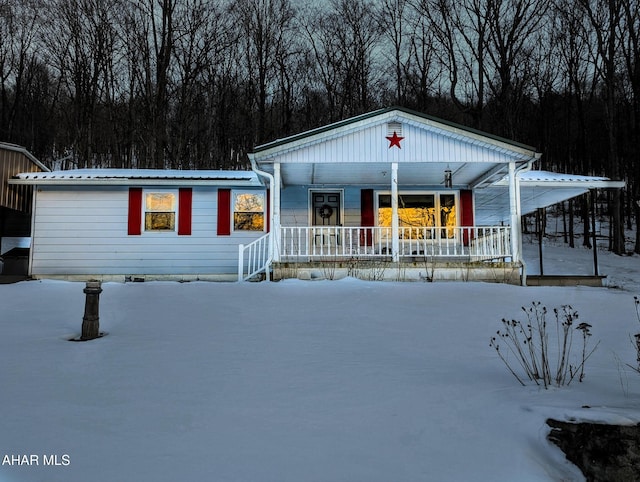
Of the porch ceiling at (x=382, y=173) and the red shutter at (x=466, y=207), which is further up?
the porch ceiling at (x=382, y=173)

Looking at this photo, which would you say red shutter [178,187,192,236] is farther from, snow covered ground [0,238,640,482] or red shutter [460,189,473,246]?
red shutter [460,189,473,246]

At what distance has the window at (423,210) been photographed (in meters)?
13.8

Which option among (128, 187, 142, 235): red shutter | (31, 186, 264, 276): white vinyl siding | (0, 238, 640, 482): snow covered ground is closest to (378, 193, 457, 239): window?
(31, 186, 264, 276): white vinyl siding

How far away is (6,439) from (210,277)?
9821 mm

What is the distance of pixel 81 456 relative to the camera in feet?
8.94

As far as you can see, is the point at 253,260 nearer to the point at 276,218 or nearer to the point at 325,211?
the point at 276,218

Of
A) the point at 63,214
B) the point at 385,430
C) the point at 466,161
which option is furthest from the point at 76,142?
the point at 385,430

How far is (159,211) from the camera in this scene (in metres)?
13.0

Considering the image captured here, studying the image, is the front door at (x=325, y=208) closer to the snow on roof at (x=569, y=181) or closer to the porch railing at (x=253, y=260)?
the porch railing at (x=253, y=260)

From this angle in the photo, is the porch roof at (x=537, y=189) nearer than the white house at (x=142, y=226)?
Yes

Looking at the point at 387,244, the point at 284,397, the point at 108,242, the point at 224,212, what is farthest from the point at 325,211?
the point at 284,397

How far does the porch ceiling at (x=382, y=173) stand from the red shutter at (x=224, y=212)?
1.73 meters

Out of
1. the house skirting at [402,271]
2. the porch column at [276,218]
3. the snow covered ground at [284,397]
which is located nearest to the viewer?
the snow covered ground at [284,397]

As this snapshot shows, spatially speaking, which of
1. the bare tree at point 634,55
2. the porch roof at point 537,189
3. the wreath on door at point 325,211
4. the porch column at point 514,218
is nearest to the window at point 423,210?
the porch roof at point 537,189
